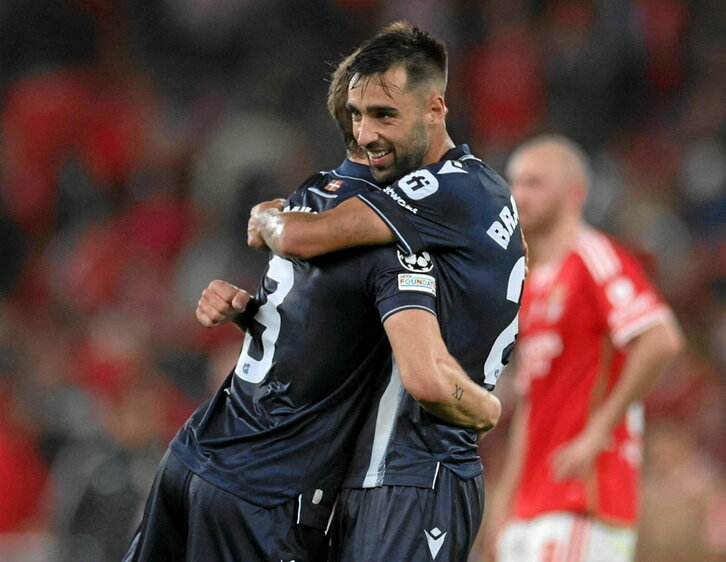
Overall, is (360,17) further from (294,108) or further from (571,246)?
(571,246)

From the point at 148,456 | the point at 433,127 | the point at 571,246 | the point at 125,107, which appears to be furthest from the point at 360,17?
the point at 433,127

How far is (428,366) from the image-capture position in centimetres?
346

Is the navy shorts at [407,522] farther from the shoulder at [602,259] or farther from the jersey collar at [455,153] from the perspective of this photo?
the shoulder at [602,259]

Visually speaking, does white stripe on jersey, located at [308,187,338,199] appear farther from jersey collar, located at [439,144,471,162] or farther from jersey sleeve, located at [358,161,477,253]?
jersey collar, located at [439,144,471,162]

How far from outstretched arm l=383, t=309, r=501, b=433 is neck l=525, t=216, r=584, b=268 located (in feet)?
8.62

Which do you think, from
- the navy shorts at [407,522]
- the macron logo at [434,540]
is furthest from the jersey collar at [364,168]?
the macron logo at [434,540]

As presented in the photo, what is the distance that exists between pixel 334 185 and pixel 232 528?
41.0 inches

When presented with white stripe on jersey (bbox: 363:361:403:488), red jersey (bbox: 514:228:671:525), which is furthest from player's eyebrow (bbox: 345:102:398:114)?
red jersey (bbox: 514:228:671:525)

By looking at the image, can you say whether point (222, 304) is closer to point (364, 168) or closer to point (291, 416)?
point (291, 416)

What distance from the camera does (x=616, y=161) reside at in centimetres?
1147

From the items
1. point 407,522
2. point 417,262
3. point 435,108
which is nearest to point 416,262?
point 417,262

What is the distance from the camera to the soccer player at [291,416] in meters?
3.71

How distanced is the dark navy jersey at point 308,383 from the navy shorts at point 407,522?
0.41ft

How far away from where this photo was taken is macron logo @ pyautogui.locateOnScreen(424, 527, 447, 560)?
3668 mm
